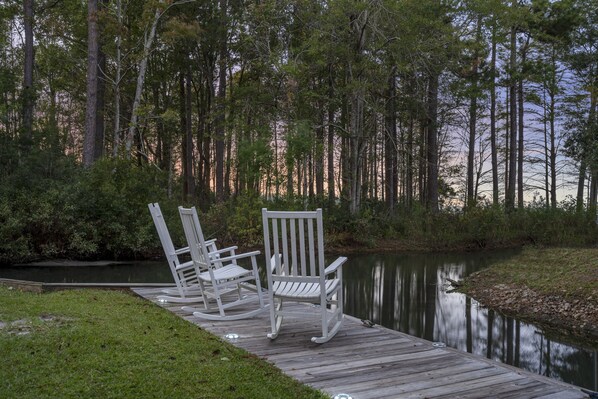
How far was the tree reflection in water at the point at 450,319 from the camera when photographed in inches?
248

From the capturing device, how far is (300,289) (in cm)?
462

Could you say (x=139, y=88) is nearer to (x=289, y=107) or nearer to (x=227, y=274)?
(x=289, y=107)

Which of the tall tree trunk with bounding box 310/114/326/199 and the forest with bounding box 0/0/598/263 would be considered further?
the tall tree trunk with bounding box 310/114/326/199

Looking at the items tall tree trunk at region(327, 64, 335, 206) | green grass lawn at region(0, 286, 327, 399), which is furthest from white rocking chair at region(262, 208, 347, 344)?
tall tree trunk at region(327, 64, 335, 206)

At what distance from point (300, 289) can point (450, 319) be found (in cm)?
451

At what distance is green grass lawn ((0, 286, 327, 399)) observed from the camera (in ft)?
10.8

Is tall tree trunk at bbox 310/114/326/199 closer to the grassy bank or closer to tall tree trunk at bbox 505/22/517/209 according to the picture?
tall tree trunk at bbox 505/22/517/209

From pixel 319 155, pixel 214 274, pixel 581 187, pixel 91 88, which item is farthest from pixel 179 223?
pixel 581 187

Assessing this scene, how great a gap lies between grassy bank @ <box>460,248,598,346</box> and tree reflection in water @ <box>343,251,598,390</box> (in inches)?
15.1

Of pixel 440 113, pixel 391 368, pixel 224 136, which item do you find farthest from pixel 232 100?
pixel 391 368

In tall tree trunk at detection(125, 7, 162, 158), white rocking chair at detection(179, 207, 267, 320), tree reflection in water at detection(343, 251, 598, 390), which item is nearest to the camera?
white rocking chair at detection(179, 207, 267, 320)

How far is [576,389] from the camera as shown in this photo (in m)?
3.60

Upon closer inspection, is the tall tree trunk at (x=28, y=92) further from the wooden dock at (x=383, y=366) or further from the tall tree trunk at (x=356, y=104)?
the wooden dock at (x=383, y=366)

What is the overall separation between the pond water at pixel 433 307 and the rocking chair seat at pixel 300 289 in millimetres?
2820
